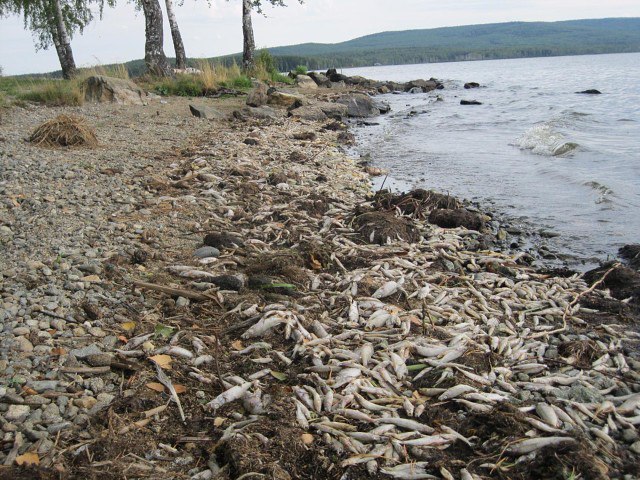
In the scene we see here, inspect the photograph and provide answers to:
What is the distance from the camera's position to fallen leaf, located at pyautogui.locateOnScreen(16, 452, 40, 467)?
8.46 feet

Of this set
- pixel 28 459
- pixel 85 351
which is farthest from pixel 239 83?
pixel 28 459

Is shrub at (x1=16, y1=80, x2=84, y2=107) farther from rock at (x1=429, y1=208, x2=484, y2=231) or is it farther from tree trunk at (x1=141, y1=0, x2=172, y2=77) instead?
rock at (x1=429, y1=208, x2=484, y2=231)

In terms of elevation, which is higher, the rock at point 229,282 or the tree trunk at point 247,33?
the tree trunk at point 247,33

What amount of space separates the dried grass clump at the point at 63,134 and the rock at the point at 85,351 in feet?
21.3

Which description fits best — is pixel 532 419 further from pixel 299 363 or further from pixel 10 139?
pixel 10 139

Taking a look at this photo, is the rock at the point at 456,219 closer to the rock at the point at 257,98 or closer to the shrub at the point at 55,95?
the rock at the point at 257,98

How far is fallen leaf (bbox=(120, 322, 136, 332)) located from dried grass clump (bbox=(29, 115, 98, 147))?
6.15m

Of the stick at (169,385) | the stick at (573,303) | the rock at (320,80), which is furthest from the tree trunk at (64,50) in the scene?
the stick at (573,303)

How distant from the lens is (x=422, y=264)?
18.6ft

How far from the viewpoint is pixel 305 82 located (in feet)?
91.4

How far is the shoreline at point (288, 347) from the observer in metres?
2.90

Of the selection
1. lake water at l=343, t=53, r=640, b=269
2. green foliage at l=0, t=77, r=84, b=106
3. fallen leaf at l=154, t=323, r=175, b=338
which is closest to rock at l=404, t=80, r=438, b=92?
lake water at l=343, t=53, r=640, b=269

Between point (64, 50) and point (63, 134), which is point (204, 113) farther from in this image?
point (64, 50)

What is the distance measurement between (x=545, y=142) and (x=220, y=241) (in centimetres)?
1151
